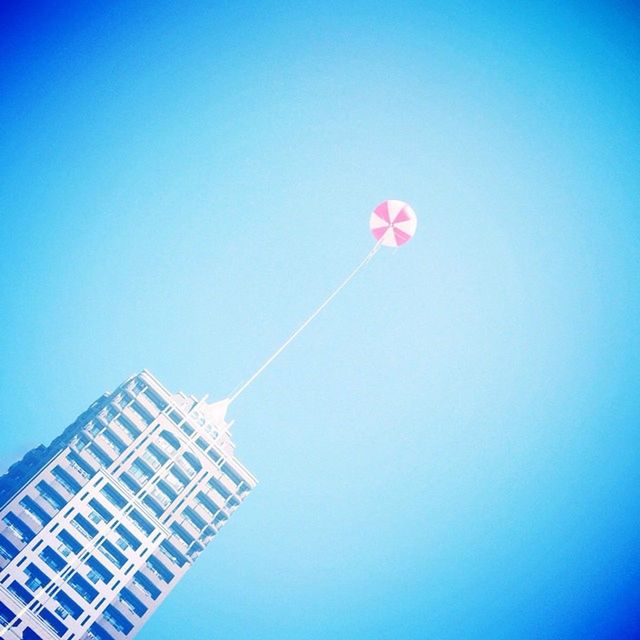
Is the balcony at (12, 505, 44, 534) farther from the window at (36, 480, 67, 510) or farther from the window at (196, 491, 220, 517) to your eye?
the window at (196, 491, 220, 517)

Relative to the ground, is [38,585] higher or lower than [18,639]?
higher

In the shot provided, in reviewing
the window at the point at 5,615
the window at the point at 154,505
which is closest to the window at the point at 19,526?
the window at the point at 5,615

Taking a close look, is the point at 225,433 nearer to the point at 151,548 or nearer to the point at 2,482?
the point at 151,548

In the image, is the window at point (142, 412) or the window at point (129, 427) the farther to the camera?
the window at point (142, 412)

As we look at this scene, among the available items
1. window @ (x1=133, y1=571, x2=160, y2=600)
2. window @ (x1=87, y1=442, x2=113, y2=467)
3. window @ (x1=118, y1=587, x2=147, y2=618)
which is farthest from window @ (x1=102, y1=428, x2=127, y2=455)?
window @ (x1=118, y1=587, x2=147, y2=618)

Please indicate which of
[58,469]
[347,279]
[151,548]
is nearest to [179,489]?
[151,548]

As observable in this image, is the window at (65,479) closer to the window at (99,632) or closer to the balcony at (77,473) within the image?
the balcony at (77,473)
